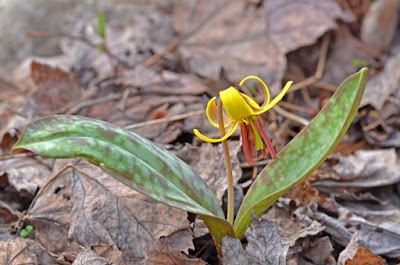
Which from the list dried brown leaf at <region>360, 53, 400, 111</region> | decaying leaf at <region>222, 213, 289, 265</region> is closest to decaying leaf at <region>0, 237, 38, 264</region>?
decaying leaf at <region>222, 213, 289, 265</region>

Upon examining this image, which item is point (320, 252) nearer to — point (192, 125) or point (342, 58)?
point (192, 125)

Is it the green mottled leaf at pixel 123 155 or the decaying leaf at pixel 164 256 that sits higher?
the green mottled leaf at pixel 123 155

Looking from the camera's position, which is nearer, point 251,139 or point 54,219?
point 251,139

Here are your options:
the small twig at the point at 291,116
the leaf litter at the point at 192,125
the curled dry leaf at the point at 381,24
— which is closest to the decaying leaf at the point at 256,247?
the leaf litter at the point at 192,125

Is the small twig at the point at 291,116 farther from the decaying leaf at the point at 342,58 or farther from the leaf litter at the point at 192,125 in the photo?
the decaying leaf at the point at 342,58

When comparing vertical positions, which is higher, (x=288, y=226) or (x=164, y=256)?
(x=164, y=256)

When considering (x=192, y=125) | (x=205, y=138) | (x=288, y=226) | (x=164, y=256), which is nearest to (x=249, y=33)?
(x=192, y=125)

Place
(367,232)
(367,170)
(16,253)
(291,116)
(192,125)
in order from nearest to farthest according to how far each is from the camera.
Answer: (16,253) → (367,232) → (367,170) → (192,125) → (291,116)

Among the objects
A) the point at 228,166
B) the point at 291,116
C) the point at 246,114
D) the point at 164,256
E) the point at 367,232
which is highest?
the point at 246,114
